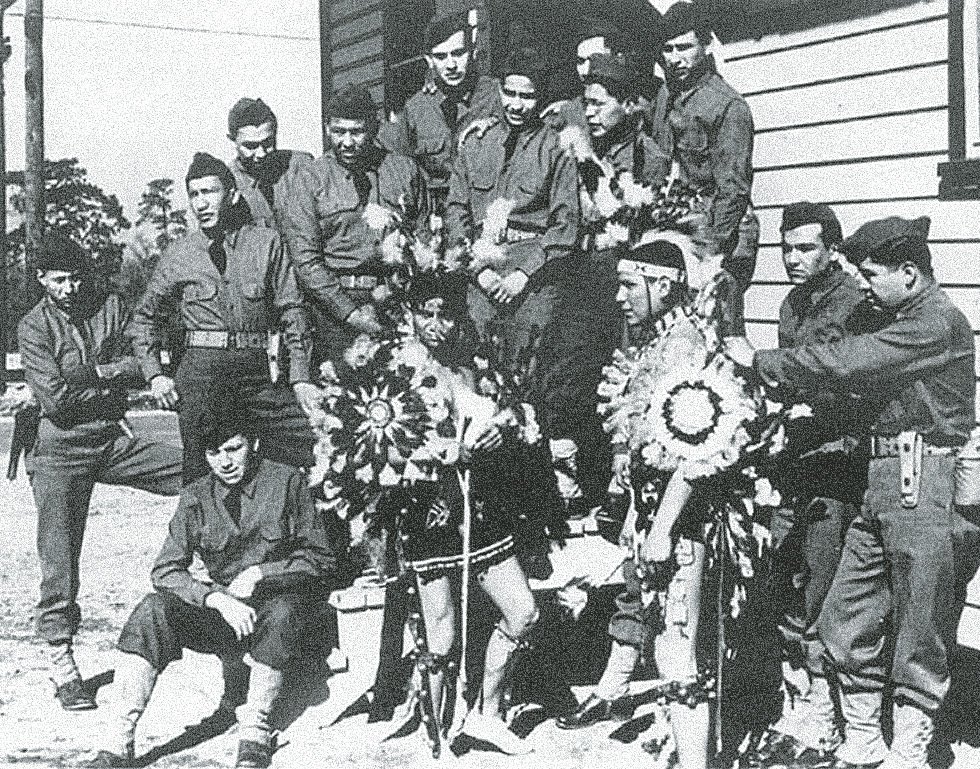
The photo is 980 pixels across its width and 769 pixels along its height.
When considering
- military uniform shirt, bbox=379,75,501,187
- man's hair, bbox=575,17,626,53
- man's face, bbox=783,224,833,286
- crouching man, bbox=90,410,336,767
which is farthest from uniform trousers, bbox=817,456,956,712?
military uniform shirt, bbox=379,75,501,187

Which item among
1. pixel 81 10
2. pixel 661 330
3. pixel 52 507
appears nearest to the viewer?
pixel 661 330

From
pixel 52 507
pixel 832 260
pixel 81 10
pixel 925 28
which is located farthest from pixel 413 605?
pixel 81 10

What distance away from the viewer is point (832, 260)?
15.2 ft

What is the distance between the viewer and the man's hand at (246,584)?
4.49 metres

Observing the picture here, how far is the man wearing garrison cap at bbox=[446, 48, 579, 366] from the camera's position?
5.02 m

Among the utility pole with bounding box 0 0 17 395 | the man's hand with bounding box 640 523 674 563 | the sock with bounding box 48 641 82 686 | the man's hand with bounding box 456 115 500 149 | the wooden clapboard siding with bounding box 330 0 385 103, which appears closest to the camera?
the man's hand with bounding box 640 523 674 563

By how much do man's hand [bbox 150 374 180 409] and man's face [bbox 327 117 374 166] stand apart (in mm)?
1283

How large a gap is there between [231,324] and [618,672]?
2.32 metres

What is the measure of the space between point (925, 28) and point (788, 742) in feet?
9.00

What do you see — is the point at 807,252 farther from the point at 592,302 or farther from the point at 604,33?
the point at 604,33

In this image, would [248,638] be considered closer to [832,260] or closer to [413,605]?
[413,605]

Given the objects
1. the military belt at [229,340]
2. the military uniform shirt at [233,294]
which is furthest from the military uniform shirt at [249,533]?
the military belt at [229,340]

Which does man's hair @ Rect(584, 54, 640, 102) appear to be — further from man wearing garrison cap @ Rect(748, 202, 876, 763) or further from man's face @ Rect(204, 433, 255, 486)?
man's face @ Rect(204, 433, 255, 486)

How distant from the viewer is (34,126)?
44.6 feet
